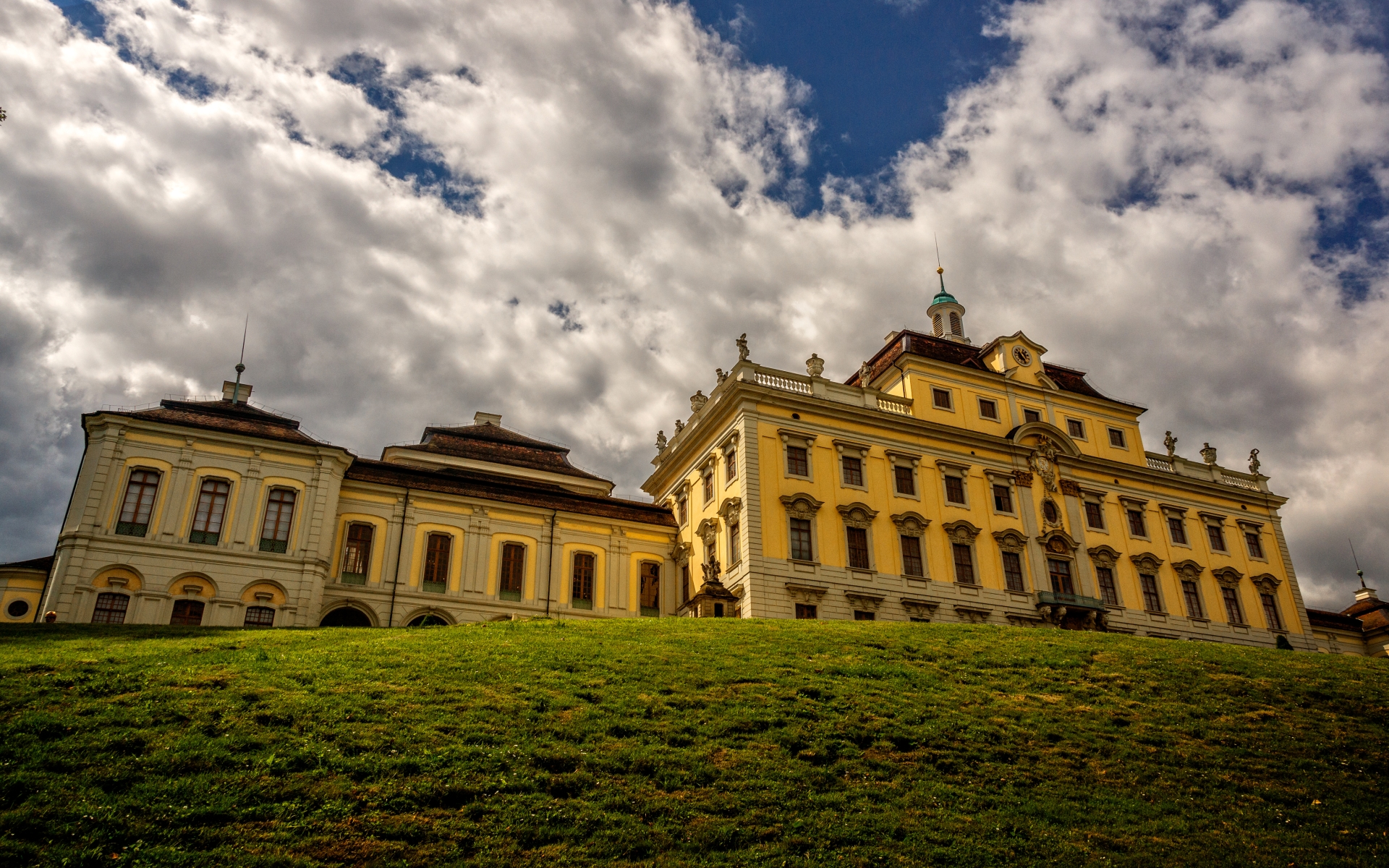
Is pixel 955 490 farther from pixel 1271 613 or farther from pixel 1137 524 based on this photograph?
pixel 1271 613

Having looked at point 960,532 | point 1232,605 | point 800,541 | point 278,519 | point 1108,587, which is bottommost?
point 1232,605

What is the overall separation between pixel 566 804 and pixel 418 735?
339 cm

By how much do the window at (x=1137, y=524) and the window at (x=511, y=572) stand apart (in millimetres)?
30849

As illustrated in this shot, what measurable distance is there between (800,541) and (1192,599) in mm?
23177

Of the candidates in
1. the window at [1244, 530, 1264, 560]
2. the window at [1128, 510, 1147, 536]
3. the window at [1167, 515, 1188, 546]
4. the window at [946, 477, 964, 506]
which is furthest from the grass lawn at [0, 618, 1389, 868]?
the window at [1244, 530, 1264, 560]

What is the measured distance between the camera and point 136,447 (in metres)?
37.3

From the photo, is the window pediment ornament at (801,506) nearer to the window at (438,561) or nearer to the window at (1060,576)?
the window at (1060,576)

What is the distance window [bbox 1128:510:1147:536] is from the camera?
50375 millimetres

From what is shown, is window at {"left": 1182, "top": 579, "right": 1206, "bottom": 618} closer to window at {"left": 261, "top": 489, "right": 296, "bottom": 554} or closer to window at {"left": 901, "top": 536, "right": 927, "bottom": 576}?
window at {"left": 901, "top": 536, "right": 927, "bottom": 576}

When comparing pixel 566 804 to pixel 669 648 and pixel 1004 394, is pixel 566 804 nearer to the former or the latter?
pixel 669 648

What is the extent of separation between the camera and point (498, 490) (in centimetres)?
4366

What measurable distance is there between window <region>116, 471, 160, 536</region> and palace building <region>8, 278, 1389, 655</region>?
0.06 m

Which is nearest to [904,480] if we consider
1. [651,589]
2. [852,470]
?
[852,470]

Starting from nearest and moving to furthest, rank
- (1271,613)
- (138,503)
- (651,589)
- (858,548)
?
(138,503)
(858,548)
(651,589)
(1271,613)
